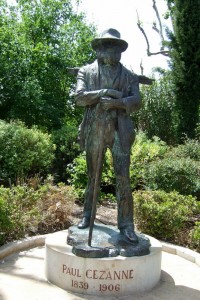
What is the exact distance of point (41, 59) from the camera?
16.1m

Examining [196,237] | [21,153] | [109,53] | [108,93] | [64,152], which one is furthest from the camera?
[64,152]

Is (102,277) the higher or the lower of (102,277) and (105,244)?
the lower

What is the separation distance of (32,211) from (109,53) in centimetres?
318

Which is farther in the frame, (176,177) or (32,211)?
(176,177)

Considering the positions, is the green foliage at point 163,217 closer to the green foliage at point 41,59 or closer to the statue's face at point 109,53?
the statue's face at point 109,53

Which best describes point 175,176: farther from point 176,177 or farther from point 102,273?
point 102,273

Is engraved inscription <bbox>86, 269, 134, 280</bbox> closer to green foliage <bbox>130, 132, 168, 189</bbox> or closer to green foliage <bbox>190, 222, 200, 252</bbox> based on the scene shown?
green foliage <bbox>190, 222, 200, 252</bbox>

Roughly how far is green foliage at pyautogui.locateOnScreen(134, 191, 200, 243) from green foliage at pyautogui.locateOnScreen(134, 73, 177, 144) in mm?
10494

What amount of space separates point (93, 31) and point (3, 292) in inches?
676

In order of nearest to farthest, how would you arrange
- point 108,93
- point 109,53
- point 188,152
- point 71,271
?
point 71,271 → point 108,93 → point 109,53 → point 188,152

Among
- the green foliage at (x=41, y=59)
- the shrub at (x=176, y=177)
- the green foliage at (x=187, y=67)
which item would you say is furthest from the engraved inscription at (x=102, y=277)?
the green foliage at (x=187, y=67)

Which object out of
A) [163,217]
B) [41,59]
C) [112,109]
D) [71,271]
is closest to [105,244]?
[71,271]

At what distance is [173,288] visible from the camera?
4641 mm

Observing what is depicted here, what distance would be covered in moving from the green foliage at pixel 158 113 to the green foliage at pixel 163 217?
10.5 metres
